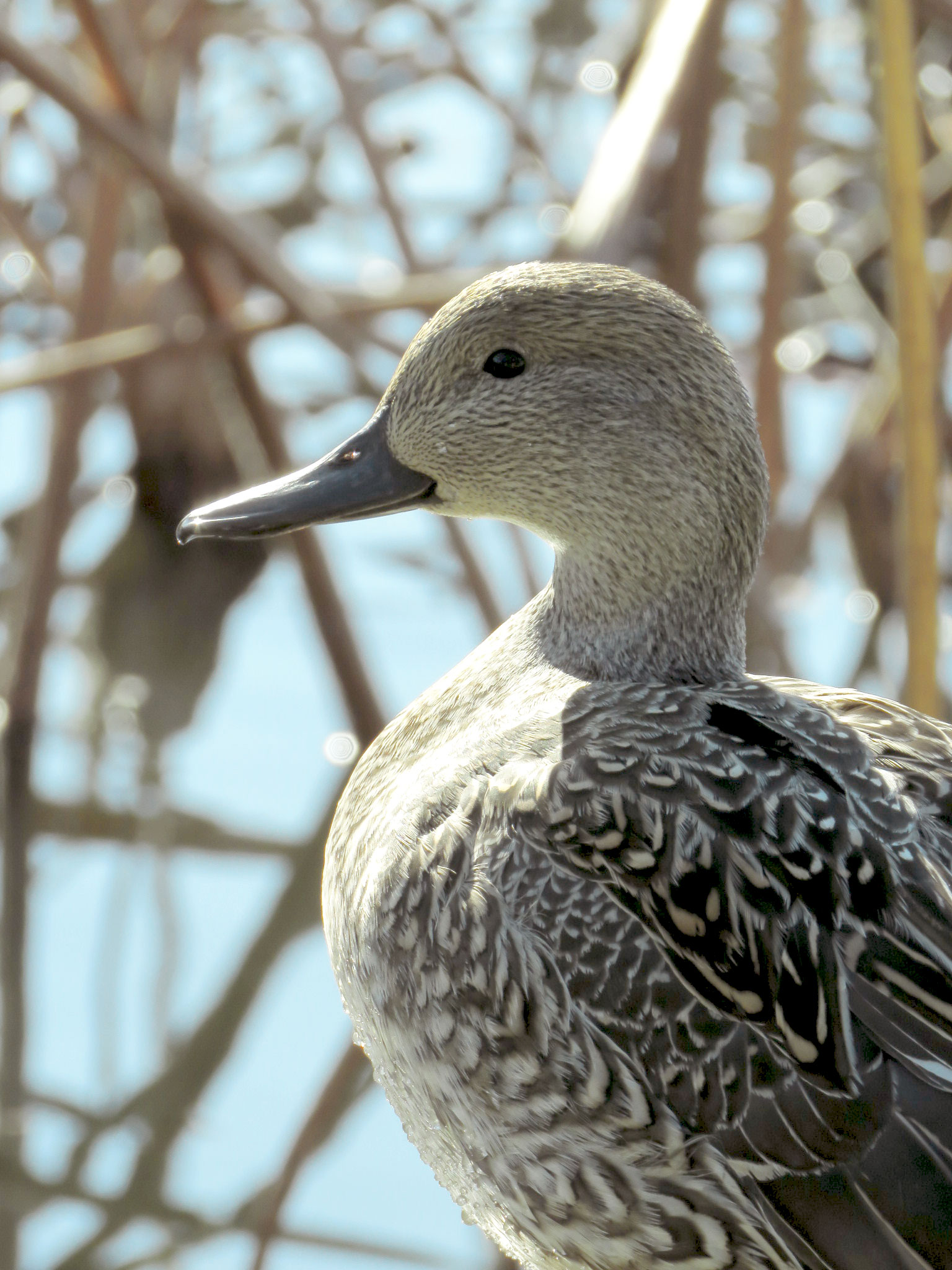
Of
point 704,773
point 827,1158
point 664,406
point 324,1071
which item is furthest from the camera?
point 324,1071

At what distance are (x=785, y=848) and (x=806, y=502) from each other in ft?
7.79

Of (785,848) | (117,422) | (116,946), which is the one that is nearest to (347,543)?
(117,422)

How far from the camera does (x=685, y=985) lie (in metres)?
1.39

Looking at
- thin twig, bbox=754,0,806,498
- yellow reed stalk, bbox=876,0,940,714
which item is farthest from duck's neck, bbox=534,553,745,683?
thin twig, bbox=754,0,806,498

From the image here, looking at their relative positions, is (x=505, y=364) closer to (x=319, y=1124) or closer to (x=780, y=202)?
(x=780, y=202)

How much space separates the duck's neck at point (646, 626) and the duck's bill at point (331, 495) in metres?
0.21

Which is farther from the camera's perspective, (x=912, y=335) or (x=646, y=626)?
(x=912, y=335)

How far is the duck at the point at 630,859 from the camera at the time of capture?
1342 millimetres

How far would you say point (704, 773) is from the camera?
1467mm

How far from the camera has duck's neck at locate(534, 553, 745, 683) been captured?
1691 millimetres

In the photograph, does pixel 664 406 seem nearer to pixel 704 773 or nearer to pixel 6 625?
pixel 704 773

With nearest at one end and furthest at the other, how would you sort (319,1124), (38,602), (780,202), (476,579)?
(319,1124) < (780,202) < (476,579) < (38,602)

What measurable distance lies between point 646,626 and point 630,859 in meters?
0.35

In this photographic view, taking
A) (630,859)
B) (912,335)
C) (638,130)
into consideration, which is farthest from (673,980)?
(638,130)
